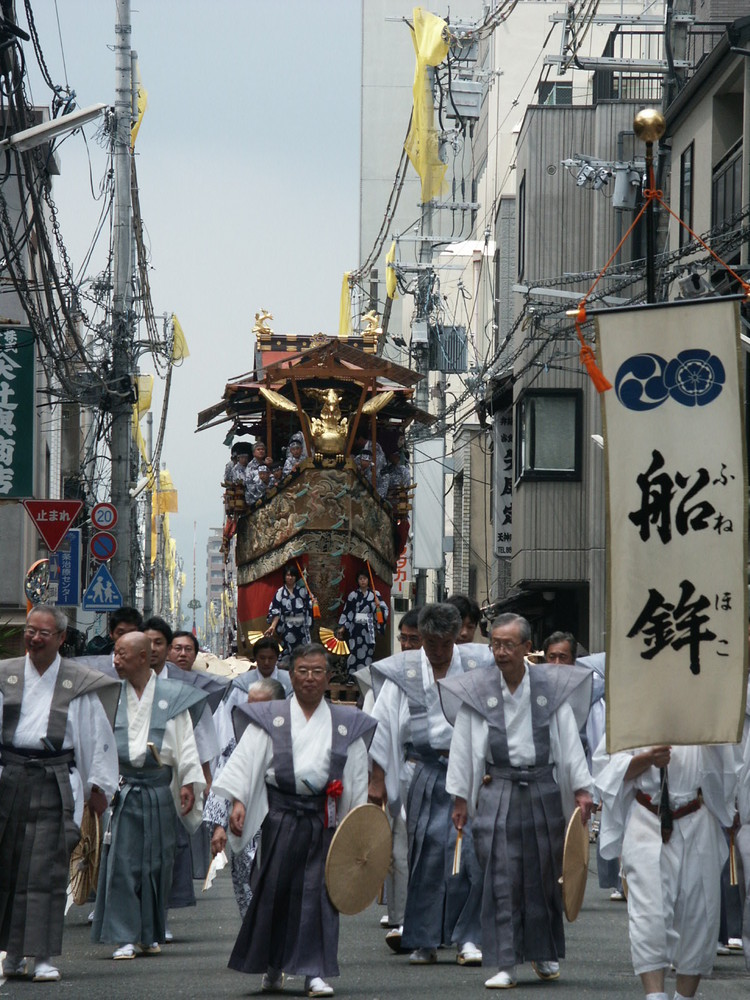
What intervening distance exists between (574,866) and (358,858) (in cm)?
97

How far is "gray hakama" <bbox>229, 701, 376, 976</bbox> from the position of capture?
8.08 meters

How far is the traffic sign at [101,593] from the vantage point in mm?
19125

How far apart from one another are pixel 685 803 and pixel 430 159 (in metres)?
17.8

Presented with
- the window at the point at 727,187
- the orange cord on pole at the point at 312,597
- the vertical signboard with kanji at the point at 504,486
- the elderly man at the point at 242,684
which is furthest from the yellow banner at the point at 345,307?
the elderly man at the point at 242,684

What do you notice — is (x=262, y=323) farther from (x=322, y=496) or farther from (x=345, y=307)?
(x=345, y=307)

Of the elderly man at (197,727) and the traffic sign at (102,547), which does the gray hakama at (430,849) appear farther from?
the traffic sign at (102,547)

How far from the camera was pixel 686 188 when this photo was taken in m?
22.5

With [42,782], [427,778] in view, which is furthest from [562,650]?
[42,782]

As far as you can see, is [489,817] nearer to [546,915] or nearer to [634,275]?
[546,915]

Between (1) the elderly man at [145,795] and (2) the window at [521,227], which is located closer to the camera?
(1) the elderly man at [145,795]

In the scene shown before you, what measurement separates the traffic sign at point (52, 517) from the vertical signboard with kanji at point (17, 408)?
296 cm

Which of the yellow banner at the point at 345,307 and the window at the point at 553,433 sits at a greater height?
the yellow banner at the point at 345,307

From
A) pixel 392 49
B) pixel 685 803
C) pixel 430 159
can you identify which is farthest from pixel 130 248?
pixel 392 49

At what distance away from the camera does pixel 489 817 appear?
8.49 meters
